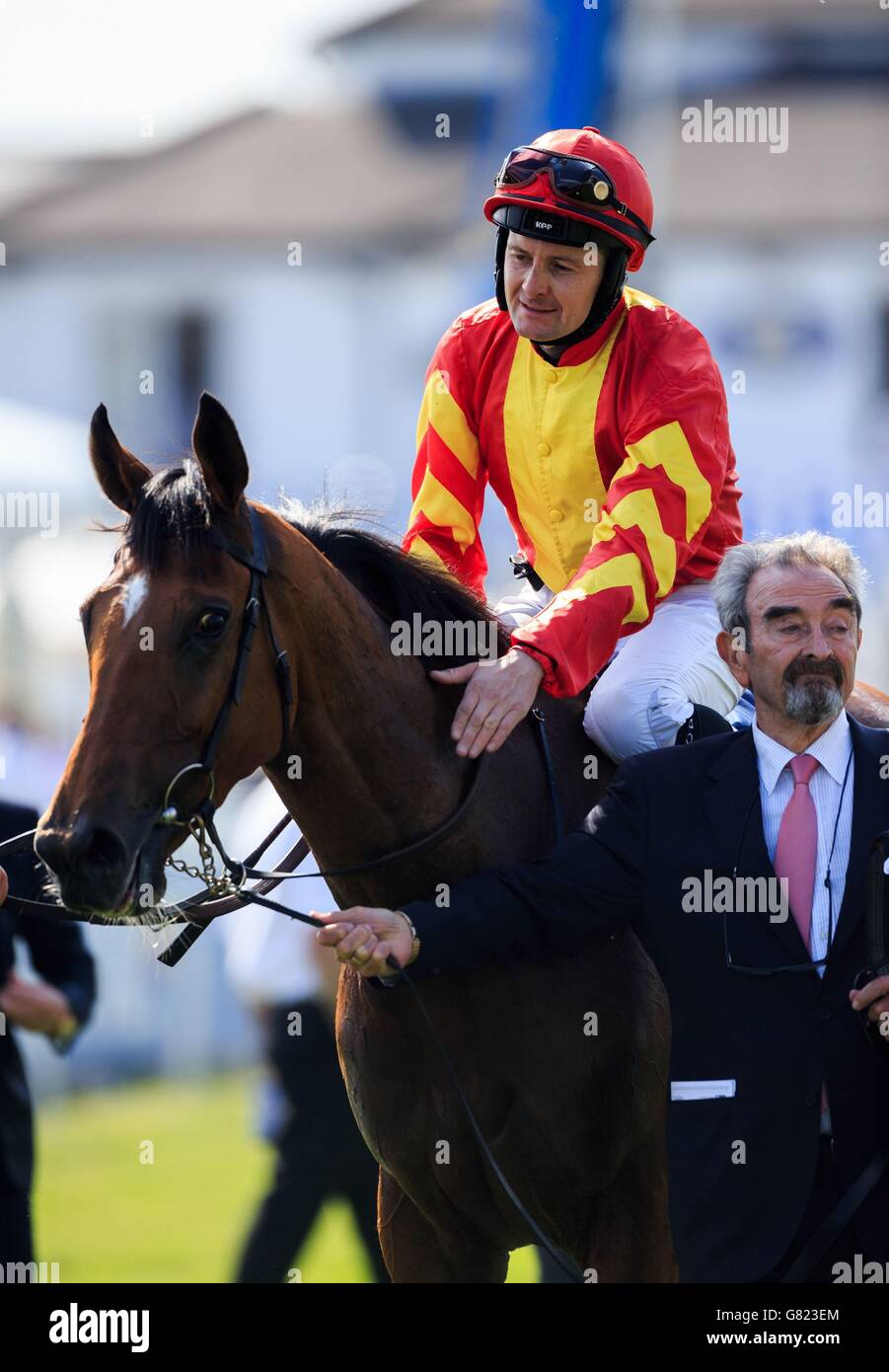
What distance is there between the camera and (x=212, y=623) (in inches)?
122

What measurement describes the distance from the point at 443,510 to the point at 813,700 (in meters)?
1.10

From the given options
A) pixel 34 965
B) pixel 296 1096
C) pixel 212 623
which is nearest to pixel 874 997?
pixel 212 623

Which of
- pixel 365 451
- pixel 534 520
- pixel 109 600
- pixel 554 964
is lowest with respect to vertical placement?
pixel 554 964

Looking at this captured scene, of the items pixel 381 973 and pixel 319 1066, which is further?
pixel 319 1066

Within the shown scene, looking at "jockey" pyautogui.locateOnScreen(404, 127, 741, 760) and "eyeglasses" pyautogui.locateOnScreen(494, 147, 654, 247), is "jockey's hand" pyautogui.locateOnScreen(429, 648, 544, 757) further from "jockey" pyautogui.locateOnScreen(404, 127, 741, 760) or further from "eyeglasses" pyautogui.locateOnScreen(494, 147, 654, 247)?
"eyeglasses" pyautogui.locateOnScreen(494, 147, 654, 247)

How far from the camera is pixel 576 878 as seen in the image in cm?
349

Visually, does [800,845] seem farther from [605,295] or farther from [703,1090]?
[605,295]

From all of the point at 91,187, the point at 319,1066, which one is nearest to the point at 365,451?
the point at 91,187

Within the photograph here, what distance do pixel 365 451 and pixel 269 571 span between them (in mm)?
16488

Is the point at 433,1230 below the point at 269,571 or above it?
below

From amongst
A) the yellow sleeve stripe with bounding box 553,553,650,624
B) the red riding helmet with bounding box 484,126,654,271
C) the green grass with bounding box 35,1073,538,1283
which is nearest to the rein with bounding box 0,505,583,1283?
the yellow sleeve stripe with bounding box 553,553,650,624

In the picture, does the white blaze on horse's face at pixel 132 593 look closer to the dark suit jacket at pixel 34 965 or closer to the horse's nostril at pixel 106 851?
the horse's nostril at pixel 106 851

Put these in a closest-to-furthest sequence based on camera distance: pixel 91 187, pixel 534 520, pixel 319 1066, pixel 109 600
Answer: pixel 109 600 < pixel 534 520 < pixel 319 1066 < pixel 91 187
